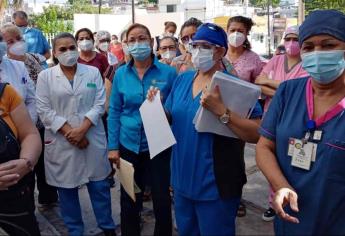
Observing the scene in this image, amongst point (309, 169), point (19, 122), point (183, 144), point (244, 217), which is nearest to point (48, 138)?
point (19, 122)

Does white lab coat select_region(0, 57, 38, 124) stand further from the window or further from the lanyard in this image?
the window

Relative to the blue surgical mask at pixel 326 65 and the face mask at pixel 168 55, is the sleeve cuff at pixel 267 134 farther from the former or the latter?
the face mask at pixel 168 55

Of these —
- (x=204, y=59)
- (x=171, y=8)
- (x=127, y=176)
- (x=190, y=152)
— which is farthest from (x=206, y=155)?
(x=171, y=8)

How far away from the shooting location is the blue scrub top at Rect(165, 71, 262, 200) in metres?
2.25

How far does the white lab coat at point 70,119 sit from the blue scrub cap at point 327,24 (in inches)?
83.8

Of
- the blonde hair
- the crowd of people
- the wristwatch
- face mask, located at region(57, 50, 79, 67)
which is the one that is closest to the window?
the crowd of people

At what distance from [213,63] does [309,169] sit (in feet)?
3.31

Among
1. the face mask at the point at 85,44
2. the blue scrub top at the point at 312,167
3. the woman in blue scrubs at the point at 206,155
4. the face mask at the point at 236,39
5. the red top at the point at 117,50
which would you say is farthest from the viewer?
the red top at the point at 117,50

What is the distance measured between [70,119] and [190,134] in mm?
1383

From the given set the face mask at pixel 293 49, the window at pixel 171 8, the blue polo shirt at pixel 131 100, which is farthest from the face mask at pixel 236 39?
the window at pixel 171 8

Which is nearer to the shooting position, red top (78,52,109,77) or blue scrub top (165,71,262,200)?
blue scrub top (165,71,262,200)

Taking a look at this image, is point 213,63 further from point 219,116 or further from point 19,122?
point 19,122

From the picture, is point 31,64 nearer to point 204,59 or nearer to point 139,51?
point 139,51

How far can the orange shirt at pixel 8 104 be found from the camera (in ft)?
7.07
